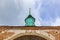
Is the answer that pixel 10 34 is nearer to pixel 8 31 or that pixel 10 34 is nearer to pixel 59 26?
pixel 8 31

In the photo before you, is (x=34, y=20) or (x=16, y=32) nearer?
(x=16, y=32)

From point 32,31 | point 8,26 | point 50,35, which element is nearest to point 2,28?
point 8,26

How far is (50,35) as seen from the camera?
20.2 m

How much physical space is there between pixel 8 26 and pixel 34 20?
2546 mm

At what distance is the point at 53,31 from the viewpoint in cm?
2039

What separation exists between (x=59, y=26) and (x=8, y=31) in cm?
384

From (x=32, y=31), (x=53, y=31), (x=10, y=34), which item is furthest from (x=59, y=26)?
(x=10, y=34)

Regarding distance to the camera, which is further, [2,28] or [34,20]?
[34,20]

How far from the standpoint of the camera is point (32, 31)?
805 inches

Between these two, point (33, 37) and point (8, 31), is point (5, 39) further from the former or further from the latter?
point (33, 37)

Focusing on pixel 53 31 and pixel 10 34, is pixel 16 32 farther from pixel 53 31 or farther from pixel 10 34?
pixel 53 31

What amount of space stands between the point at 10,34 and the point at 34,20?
9.10 ft

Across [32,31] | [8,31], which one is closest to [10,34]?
[8,31]

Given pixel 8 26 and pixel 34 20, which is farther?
pixel 34 20
